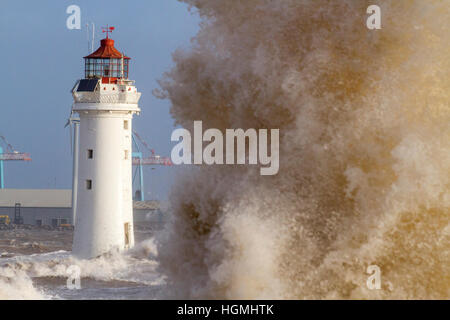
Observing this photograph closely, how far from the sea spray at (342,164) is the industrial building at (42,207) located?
51.2 m

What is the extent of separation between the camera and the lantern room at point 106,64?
21156 millimetres

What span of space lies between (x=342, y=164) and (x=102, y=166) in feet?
44.8

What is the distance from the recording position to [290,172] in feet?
22.0

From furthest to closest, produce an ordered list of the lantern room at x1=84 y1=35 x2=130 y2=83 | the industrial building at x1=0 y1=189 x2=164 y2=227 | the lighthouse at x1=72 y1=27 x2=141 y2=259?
the industrial building at x1=0 y1=189 x2=164 y2=227, the lantern room at x1=84 y1=35 x2=130 y2=83, the lighthouse at x1=72 y1=27 x2=141 y2=259

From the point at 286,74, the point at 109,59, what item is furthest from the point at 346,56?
the point at 109,59

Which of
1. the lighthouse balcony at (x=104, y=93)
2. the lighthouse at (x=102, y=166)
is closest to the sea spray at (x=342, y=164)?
the lighthouse at (x=102, y=166)

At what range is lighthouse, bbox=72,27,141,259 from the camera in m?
19.6

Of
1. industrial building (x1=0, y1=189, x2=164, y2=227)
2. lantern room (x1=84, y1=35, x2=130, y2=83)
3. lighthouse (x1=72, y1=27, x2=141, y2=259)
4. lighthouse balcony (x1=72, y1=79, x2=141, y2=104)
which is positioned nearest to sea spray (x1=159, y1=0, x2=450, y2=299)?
lighthouse (x1=72, y1=27, x2=141, y2=259)

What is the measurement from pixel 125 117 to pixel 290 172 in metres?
13.7

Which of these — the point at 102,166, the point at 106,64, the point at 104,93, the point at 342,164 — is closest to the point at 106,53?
the point at 106,64

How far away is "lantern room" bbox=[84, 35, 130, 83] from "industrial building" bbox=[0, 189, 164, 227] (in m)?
36.7

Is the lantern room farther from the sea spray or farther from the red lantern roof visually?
the sea spray

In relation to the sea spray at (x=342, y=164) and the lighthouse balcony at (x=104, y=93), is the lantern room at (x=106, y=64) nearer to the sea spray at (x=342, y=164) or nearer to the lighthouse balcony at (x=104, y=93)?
the lighthouse balcony at (x=104, y=93)
